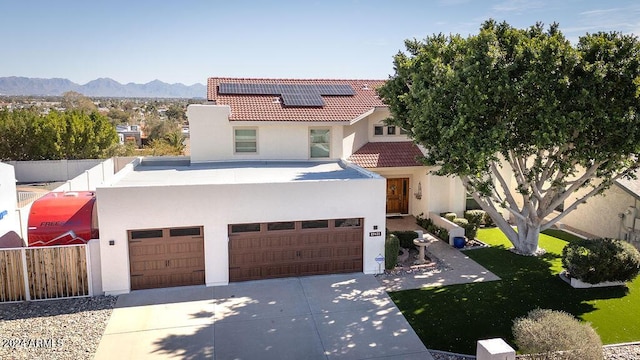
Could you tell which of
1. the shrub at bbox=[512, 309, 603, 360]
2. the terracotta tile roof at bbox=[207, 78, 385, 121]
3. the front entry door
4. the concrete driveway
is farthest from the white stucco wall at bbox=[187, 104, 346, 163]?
the shrub at bbox=[512, 309, 603, 360]

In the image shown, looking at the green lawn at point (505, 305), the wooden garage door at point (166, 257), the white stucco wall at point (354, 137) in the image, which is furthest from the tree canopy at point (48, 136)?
the green lawn at point (505, 305)

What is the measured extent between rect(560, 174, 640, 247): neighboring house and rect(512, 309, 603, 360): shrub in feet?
36.8

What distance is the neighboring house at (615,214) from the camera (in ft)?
68.7

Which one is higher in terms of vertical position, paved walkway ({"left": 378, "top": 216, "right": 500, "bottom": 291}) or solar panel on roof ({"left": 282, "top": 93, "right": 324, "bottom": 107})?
solar panel on roof ({"left": 282, "top": 93, "right": 324, "bottom": 107})

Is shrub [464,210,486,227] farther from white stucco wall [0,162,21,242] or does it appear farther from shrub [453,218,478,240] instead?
white stucco wall [0,162,21,242]

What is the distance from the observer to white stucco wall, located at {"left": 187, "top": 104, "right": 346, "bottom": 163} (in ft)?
72.3

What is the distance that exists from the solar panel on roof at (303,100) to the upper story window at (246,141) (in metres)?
2.33

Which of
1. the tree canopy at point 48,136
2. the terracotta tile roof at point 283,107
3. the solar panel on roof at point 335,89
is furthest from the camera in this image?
the tree canopy at point 48,136

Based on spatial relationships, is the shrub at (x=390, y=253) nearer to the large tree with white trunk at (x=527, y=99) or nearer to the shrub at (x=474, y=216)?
the large tree with white trunk at (x=527, y=99)

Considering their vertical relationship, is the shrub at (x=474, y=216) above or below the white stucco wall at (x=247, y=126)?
below

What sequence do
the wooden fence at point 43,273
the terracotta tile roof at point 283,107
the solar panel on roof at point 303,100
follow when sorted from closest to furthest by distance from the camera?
the wooden fence at point 43,273 < the terracotta tile roof at point 283,107 < the solar panel on roof at point 303,100

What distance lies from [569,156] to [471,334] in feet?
26.2

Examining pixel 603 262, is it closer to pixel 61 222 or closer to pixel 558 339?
pixel 558 339

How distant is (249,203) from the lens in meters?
16.6
